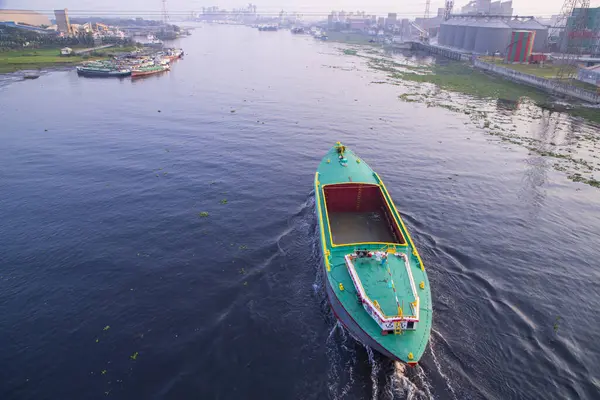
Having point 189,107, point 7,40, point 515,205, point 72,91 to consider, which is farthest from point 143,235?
point 7,40

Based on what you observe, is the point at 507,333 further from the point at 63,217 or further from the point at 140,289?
the point at 63,217

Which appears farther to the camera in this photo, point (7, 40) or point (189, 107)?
point (7, 40)

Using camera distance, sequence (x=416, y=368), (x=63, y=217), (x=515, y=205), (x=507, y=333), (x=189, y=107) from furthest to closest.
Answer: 1. (x=189, y=107)
2. (x=515, y=205)
3. (x=63, y=217)
4. (x=507, y=333)
5. (x=416, y=368)

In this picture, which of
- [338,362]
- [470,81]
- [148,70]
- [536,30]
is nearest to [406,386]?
[338,362]

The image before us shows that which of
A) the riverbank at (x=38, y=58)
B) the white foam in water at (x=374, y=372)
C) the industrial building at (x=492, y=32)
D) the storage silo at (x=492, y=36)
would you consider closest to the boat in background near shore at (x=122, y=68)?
the riverbank at (x=38, y=58)

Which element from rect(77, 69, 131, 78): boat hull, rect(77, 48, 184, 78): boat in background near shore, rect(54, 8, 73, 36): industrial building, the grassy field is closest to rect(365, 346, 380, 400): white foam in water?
→ the grassy field

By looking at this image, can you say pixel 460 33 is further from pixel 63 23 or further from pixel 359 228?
pixel 63 23

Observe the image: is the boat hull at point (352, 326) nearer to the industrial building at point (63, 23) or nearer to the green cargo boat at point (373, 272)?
the green cargo boat at point (373, 272)

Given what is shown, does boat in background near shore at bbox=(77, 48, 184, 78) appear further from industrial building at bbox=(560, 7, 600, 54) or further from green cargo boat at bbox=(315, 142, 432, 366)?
industrial building at bbox=(560, 7, 600, 54)
